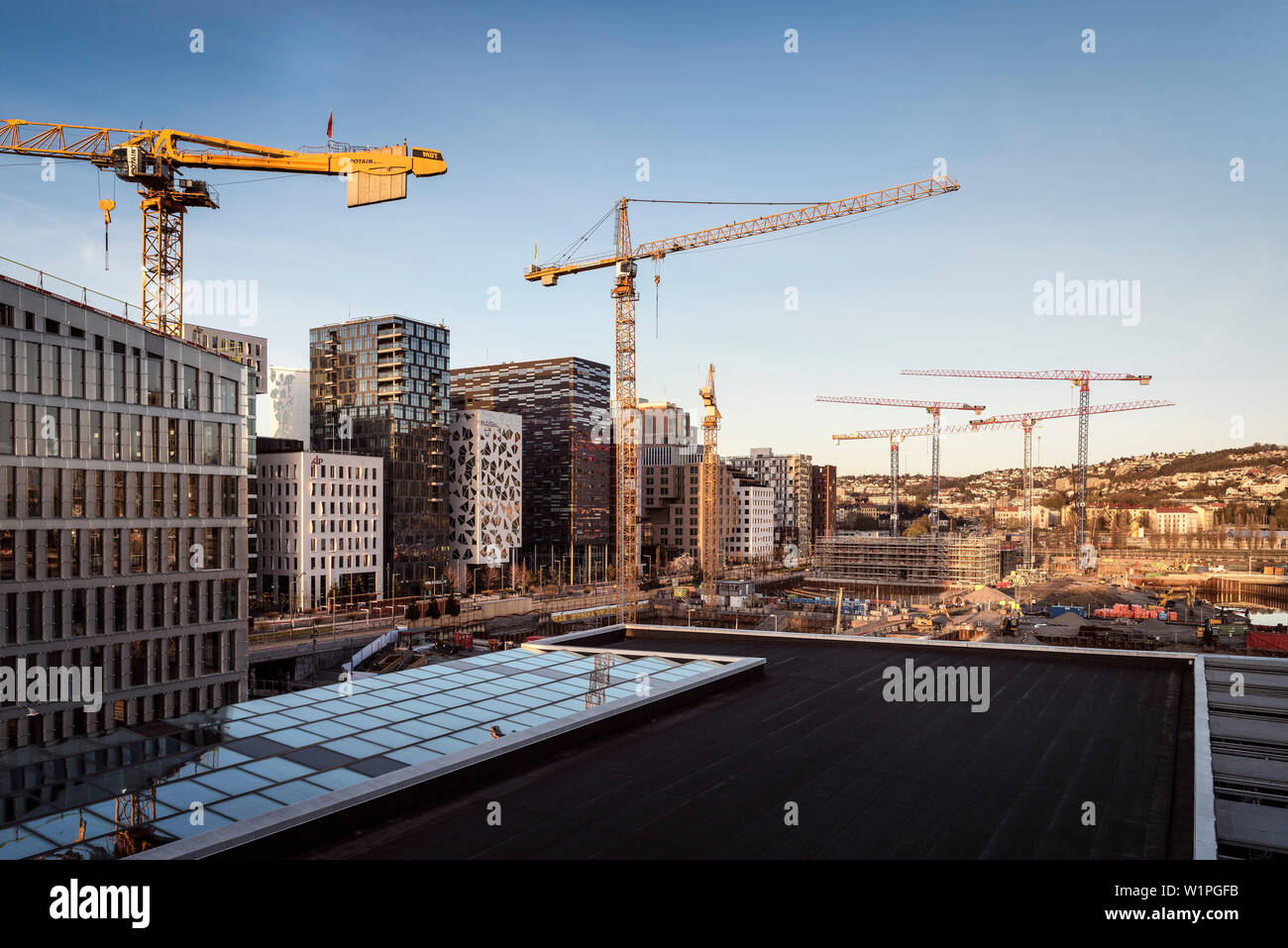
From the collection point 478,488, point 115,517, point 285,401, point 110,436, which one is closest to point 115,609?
point 115,517

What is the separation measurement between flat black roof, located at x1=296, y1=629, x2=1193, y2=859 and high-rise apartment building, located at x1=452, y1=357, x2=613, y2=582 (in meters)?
100

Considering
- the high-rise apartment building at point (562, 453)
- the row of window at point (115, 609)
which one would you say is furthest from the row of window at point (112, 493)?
the high-rise apartment building at point (562, 453)

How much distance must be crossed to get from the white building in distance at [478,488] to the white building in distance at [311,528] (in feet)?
55.6

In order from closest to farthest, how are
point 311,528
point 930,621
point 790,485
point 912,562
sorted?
point 930,621, point 311,528, point 912,562, point 790,485

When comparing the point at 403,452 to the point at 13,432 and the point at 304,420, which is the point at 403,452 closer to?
the point at 304,420

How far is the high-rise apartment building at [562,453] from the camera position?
130m

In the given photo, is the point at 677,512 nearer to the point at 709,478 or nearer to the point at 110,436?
the point at 709,478

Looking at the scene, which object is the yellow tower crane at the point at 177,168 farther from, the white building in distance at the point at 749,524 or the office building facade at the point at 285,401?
the white building in distance at the point at 749,524

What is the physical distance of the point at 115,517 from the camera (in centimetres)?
3053

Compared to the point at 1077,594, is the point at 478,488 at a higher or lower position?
higher

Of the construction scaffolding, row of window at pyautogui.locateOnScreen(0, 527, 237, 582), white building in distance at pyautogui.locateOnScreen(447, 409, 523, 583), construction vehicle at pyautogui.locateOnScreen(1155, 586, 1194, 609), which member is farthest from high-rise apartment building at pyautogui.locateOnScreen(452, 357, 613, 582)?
row of window at pyautogui.locateOnScreen(0, 527, 237, 582)

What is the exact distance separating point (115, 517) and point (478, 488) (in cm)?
6372

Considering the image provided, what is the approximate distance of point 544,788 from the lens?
989 cm
